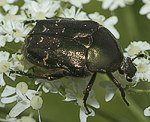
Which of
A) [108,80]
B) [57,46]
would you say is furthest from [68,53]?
[108,80]

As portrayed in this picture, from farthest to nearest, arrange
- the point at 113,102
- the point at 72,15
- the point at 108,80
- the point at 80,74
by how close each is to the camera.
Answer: the point at 113,102 → the point at 72,15 → the point at 108,80 → the point at 80,74

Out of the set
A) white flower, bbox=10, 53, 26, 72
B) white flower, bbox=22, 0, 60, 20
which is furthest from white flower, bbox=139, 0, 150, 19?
white flower, bbox=10, 53, 26, 72

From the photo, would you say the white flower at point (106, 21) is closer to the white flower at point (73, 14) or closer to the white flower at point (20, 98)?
the white flower at point (73, 14)

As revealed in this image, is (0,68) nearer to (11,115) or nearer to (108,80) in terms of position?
(11,115)

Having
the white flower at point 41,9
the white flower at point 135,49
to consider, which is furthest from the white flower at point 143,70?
the white flower at point 41,9

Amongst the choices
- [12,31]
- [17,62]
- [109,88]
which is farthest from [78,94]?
[12,31]

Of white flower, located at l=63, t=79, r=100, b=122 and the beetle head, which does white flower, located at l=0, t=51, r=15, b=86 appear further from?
the beetle head

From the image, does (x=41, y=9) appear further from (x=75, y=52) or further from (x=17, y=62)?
(x=75, y=52)
